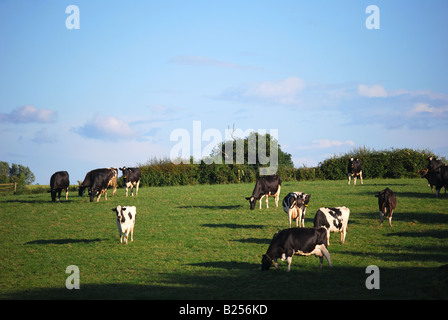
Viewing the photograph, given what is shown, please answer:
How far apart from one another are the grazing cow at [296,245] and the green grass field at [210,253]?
507 mm

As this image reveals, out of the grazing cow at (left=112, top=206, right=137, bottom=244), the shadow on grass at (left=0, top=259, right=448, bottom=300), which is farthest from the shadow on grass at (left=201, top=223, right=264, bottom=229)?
the shadow on grass at (left=0, top=259, right=448, bottom=300)

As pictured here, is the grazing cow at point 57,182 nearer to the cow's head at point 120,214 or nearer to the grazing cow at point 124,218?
the grazing cow at point 124,218

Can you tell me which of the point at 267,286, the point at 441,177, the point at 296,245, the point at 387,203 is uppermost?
the point at 441,177

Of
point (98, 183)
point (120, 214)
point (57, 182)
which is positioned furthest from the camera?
point (57, 182)

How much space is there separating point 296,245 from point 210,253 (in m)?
4.83

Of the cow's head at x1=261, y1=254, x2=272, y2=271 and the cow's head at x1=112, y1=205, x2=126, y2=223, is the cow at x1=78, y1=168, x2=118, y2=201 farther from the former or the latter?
the cow's head at x1=261, y1=254, x2=272, y2=271

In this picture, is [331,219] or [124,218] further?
[124,218]

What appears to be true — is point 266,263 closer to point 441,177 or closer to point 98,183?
point 441,177

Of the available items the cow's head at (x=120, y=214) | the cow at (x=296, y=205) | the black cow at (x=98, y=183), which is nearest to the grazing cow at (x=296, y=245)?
the cow at (x=296, y=205)

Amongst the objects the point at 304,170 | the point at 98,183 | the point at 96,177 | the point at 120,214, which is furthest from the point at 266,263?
the point at 304,170

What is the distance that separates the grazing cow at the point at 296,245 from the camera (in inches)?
604

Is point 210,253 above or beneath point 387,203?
beneath

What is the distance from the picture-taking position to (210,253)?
19.1m

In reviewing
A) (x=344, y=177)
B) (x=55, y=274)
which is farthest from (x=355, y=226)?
(x=344, y=177)
